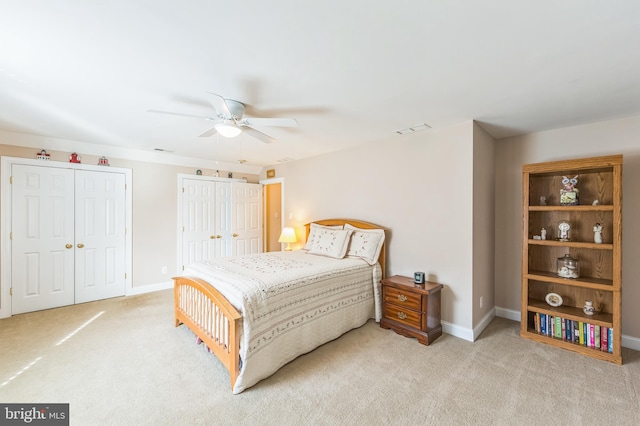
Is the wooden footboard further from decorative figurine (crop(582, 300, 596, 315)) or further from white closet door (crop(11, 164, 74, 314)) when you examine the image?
decorative figurine (crop(582, 300, 596, 315))

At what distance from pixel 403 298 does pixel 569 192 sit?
2.07 m

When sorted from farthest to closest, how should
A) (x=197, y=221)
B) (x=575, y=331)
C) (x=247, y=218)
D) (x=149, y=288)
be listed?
(x=247, y=218) < (x=197, y=221) < (x=149, y=288) < (x=575, y=331)

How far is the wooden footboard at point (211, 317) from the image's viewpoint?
2.06 meters

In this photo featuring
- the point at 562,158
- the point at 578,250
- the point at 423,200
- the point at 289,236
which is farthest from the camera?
the point at 289,236

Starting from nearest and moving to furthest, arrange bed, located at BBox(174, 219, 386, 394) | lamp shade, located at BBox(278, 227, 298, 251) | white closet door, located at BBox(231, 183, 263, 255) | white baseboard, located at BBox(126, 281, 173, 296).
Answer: bed, located at BBox(174, 219, 386, 394) → white baseboard, located at BBox(126, 281, 173, 296) → lamp shade, located at BBox(278, 227, 298, 251) → white closet door, located at BBox(231, 183, 263, 255)

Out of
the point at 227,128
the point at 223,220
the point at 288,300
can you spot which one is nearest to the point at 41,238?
the point at 223,220

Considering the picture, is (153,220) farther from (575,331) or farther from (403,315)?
(575,331)

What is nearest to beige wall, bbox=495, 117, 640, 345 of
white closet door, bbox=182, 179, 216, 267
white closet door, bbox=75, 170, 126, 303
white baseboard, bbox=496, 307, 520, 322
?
white baseboard, bbox=496, 307, 520, 322

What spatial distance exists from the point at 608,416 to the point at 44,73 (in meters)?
4.64

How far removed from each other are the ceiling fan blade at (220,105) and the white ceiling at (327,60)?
13 cm

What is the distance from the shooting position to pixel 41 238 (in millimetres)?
3652

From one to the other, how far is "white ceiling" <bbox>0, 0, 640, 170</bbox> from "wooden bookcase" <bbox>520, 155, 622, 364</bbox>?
0.59m

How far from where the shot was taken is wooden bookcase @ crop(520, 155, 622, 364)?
247 centimetres

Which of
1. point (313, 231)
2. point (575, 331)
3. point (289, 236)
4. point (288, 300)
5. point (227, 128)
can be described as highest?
point (227, 128)
